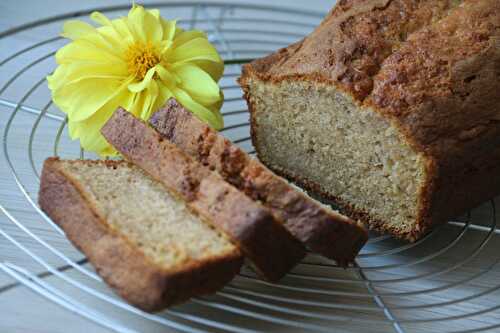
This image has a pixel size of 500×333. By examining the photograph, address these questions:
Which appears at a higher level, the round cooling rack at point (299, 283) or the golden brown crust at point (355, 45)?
the golden brown crust at point (355, 45)

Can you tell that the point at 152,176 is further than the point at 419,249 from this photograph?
No

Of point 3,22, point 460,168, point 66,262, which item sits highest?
point 3,22

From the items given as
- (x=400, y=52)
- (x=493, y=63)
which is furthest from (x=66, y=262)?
(x=493, y=63)

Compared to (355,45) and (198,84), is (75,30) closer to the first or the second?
(198,84)

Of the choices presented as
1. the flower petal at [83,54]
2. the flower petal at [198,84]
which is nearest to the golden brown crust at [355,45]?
the flower petal at [198,84]

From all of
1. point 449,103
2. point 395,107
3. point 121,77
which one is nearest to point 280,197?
point 395,107

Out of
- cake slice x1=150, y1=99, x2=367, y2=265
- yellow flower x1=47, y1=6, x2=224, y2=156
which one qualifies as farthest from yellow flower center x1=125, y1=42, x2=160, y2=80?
cake slice x1=150, y1=99, x2=367, y2=265

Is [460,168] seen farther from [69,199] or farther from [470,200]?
[69,199]

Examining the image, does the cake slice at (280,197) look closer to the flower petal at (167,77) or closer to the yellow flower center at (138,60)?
the flower petal at (167,77)
